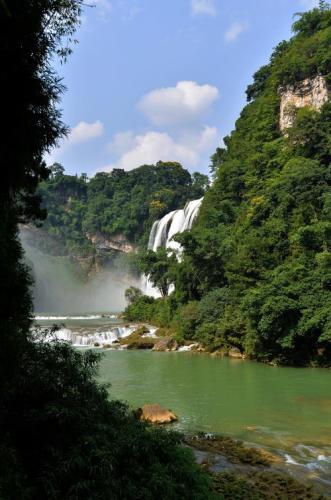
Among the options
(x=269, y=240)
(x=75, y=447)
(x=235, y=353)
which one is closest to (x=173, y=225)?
(x=269, y=240)

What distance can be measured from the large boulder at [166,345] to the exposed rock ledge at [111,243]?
45230 millimetres

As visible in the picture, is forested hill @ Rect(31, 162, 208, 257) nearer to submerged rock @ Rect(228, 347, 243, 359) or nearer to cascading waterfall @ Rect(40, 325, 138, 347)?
cascading waterfall @ Rect(40, 325, 138, 347)

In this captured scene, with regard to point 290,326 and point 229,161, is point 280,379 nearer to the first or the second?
point 290,326

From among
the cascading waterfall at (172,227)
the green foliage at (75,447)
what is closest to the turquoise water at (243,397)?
the green foliage at (75,447)

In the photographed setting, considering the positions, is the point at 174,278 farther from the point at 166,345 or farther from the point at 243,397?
the point at 243,397

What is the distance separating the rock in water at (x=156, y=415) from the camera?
999 cm

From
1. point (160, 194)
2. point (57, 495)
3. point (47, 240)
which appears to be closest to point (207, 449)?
point (57, 495)

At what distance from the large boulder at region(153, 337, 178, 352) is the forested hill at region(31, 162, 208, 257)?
39.0 metres

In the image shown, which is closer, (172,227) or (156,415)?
(156,415)

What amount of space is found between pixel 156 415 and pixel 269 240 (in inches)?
515

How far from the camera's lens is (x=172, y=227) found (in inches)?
1737

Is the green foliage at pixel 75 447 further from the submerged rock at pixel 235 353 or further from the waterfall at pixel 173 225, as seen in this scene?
the waterfall at pixel 173 225

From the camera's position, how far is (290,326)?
58.0ft

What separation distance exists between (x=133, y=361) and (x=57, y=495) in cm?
1630
